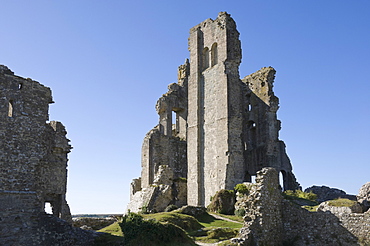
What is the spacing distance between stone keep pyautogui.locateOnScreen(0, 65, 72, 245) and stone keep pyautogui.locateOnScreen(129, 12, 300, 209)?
1836 cm

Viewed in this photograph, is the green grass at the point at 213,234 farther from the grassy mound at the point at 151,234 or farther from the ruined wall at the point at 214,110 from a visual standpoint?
the ruined wall at the point at 214,110

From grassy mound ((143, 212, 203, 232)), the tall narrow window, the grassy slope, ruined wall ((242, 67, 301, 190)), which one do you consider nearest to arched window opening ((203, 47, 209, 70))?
ruined wall ((242, 67, 301, 190))

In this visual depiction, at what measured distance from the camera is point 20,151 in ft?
56.4

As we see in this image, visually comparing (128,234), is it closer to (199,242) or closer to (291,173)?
(199,242)

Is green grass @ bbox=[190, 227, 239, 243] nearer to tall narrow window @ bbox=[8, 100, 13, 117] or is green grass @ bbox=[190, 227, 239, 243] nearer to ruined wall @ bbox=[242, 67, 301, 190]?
tall narrow window @ bbox=[8, 100, 13, 117]

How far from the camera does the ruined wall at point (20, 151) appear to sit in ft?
54.3

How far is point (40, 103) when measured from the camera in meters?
18.2

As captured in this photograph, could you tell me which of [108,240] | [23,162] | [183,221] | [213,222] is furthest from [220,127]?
[23,162]

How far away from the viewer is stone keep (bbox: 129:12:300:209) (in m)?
35.0

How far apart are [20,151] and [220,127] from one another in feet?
67.8

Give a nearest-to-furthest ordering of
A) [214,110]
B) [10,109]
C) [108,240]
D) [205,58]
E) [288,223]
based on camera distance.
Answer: [10,109] → [108,240] → [288,223] → [214,110] → [205,58]

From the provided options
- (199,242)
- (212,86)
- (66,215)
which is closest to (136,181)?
(212,86)

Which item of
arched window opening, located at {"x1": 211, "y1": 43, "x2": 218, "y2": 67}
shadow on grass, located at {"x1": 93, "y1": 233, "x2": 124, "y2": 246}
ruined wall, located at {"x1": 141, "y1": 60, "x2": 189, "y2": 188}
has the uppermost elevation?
arched window opening, located at {"x1": 211, "y1": 43, "x2": 218, "y2": 67}

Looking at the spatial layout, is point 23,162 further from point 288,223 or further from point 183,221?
point 288,223
